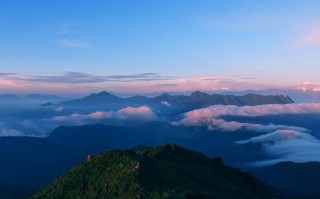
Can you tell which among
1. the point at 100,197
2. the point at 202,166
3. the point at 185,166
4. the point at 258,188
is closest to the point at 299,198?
the point at 258,188

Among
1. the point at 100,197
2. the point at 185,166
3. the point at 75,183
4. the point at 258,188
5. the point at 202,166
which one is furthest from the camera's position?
the point at 258,188

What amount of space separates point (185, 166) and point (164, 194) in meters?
32.2

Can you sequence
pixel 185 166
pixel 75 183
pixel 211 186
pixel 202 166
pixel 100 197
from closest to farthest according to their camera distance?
pixel 100 197 → pixel 75 183 → pixel 211 186 → pixel 185 166 → pixel 202 166

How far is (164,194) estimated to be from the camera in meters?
63.3

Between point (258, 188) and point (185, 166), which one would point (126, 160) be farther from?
point (258, 188)

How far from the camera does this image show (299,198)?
111688 mm

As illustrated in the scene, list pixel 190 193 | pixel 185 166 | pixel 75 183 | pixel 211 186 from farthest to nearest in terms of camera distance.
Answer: pixel 185 166, pixel 211 186, pixel 75 183, pixel 190 193

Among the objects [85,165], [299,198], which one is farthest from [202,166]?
[85,165]

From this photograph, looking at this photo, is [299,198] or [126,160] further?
[299,198]

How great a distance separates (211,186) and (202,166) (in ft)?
78.6

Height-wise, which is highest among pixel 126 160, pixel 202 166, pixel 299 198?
pixel 126 160

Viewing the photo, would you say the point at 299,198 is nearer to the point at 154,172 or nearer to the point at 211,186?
the point at 211,186

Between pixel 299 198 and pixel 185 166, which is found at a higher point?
pixel 185 166

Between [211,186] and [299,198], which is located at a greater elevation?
[211,186]
